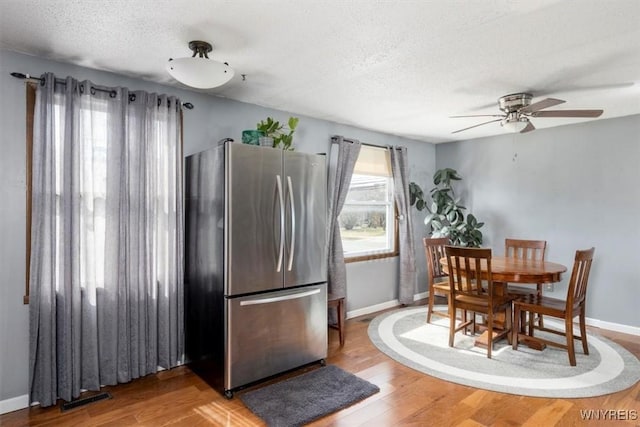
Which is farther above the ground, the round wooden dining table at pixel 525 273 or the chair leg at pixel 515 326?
the round wooden dining table at pixel 525 273

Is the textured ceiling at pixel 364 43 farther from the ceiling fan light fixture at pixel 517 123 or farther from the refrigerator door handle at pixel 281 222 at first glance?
the refrigerator door handle at pixel 281 222

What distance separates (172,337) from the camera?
2.98 meters

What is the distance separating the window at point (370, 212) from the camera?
458 cm

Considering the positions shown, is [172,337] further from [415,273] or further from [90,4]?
[415,273]

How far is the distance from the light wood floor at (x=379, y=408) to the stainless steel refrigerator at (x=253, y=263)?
0.80 ft

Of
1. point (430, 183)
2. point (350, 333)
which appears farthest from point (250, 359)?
point (430, 183)

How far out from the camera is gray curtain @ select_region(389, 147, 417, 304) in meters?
4.97

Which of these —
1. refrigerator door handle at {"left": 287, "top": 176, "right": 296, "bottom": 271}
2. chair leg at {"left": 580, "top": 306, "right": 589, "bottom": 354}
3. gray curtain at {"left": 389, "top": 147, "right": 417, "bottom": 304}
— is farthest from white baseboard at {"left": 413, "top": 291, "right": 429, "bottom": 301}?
refrigerator door handle at {"left": 287, "top": 176, "right": 296, "bottom": 271}

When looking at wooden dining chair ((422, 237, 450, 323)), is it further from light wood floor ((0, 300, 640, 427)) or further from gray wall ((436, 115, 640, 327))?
light wood floor ((0, 300, 640, 427))

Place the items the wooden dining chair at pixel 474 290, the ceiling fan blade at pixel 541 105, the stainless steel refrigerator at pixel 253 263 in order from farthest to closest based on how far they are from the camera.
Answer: the wooden dining chair at pixel 474 290 → the ceiling fan blade at pixel 541 105 → the stainless steel refrigerator at pixel 253 263

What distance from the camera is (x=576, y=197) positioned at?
4.36 metres

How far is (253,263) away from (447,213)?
3.32 m

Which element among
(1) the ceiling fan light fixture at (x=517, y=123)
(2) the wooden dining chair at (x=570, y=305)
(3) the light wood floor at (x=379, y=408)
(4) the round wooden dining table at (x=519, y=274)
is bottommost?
(3) the light wood floor at (x=379, y=408)

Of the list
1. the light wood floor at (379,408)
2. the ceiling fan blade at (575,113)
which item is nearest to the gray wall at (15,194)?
the light wood floor at (379,408)
